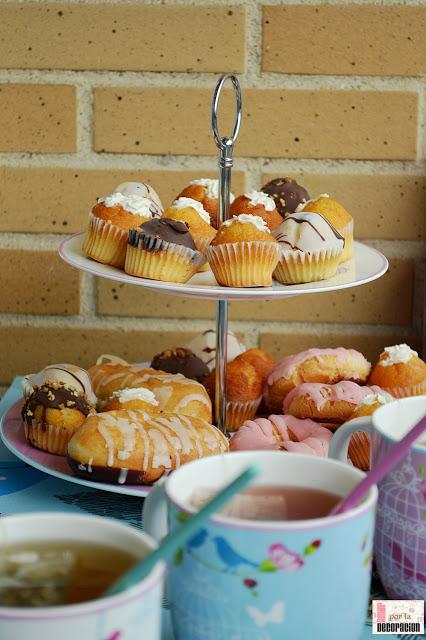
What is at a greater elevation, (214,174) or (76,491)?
(214,174)

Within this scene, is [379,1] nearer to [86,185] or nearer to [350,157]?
[350,157]

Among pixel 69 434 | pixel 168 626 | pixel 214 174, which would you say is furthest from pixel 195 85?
pixel 168 626

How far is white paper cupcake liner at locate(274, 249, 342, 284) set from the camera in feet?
2.93

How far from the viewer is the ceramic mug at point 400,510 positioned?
0.59 metres

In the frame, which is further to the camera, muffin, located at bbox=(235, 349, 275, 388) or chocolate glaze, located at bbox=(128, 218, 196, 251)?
muffin, located at bbox=(235, 349, 275, 388)

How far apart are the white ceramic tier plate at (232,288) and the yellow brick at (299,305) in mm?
322

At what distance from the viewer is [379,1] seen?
4.17ft

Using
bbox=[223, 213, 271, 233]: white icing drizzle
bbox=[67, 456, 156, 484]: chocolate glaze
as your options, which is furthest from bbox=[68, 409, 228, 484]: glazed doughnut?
bbox=[223, 213, 271, 233]: white icing drizzle

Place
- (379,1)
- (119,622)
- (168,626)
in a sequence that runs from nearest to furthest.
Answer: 1. (119,622)
2. (168,626)
3. (379,1)

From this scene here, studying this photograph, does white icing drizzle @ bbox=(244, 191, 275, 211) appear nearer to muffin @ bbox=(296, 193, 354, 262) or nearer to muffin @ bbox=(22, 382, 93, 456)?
muffin @ bbox=(296, 193, 354, 262)

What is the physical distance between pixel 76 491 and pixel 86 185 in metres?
0.58

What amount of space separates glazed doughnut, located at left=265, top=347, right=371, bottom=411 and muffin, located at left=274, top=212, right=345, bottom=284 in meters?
0.09

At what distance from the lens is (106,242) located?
923mm

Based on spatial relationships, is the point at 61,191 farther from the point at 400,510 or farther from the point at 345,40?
the point at 400,510
